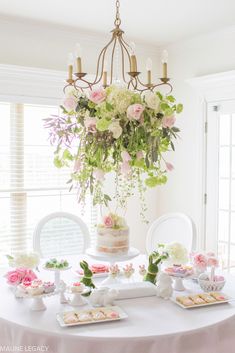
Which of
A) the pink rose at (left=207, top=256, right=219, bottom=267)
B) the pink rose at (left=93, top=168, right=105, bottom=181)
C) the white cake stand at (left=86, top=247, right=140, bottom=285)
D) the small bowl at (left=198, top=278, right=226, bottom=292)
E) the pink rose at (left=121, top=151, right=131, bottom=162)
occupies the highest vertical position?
the pink rose at (left=121, top=151, right=131, bottom=162)

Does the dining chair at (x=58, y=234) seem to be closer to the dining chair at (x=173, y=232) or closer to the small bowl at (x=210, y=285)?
the dining chair at (x=173, y=232)

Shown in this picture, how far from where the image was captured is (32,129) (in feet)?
11.9

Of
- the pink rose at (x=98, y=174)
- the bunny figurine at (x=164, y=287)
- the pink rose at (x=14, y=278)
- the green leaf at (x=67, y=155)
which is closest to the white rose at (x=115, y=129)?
the pink rose at (x=98, y=174)

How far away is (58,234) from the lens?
3.24 meters

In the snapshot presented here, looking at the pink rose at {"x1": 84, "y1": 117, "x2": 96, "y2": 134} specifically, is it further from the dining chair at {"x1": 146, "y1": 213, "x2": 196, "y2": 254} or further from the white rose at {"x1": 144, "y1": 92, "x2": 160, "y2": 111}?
the dining chair at {"x1": 146, "y1": 213, "x2": 196, "y2": 254}

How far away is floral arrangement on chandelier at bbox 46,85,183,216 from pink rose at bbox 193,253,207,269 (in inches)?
23.4

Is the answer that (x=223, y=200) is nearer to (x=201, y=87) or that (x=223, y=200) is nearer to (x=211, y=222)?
(x=211, y=222)

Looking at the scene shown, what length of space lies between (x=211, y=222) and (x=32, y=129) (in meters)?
1.82

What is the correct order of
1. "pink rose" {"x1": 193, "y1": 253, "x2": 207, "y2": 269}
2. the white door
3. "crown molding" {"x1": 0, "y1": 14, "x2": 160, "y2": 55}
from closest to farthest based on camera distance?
"pink rose" {"x1": 193, "y1": 253, "x2": 207, "y2": 269} → "crown molding" {"x1": 0, "y1": 14, "x2": 160, "y2": 55} → the white door

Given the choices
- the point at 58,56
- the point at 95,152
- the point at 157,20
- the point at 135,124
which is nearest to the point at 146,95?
the point at 135,124

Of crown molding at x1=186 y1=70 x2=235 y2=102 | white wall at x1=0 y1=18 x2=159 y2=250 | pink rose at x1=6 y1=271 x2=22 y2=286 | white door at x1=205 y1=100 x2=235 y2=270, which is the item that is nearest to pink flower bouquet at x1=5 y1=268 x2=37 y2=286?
pink rose at x1=6 y1=271 x2=22 y2=286

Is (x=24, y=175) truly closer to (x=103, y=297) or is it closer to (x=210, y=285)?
(x=103, y=297)

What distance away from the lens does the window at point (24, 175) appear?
3.51 meters

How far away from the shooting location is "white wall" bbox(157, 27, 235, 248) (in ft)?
12.2
